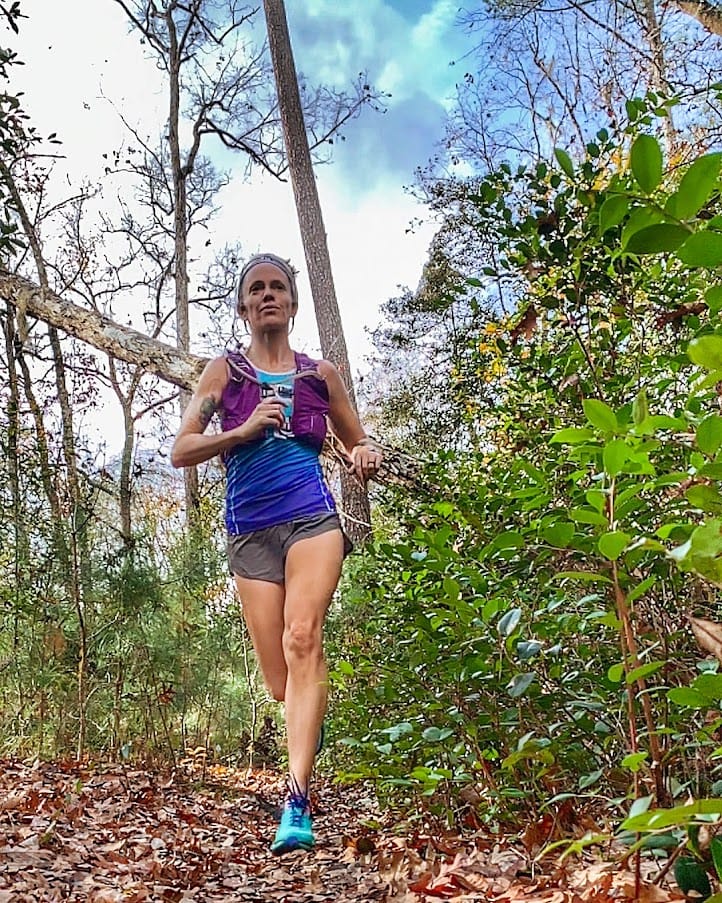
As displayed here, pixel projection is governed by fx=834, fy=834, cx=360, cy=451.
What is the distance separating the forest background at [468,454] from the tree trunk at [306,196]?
1.06 metres

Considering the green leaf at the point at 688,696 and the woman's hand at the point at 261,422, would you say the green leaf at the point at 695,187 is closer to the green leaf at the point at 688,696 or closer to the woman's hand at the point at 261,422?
the green leaf at the point at 688,696

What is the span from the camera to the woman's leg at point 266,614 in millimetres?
2643

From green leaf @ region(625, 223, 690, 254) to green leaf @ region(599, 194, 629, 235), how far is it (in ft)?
0.14

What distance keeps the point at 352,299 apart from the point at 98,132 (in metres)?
4.89

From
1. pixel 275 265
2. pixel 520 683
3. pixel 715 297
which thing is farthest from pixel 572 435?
pixel 275 265

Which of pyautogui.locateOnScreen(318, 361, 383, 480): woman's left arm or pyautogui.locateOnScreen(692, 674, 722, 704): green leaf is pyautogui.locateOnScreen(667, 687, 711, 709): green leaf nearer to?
pyautogui.locateOnScreen(692, 674, 722, 704): green leaf

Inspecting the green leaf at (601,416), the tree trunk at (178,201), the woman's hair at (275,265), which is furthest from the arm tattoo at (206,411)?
the tree trunk at (178,201)

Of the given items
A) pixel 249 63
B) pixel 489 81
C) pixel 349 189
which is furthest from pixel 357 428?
pixel 249 63

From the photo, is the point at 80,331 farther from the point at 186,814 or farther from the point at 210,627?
the point at 186,814

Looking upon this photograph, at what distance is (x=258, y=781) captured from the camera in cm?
538

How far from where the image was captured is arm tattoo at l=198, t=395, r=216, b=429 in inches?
113

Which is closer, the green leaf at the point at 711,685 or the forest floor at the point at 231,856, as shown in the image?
the green leaf at the point at 711,685

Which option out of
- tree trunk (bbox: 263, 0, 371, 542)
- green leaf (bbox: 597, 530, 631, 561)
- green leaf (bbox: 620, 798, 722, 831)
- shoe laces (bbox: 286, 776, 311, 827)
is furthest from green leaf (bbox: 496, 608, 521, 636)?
tree trunk (bbox: 263, 0, 371, 542)

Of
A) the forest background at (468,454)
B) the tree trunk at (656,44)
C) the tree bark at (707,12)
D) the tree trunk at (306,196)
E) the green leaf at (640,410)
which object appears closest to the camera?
the green leaf at (640,410)
